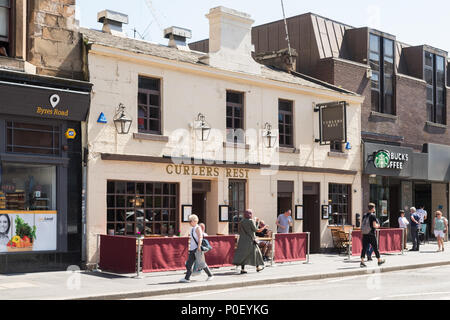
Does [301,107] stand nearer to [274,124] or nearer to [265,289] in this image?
[274,124]

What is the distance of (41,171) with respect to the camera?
1708 cm

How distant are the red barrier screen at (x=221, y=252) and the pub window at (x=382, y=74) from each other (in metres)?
13.2

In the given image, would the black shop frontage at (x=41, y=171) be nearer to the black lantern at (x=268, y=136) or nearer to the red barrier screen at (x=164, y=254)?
the red barrier screen at (x=164, y=254)

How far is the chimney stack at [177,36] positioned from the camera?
25280mm

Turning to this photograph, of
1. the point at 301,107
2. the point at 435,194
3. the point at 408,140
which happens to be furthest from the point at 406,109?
the point at 301,107

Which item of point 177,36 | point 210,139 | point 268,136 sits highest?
point 177,36

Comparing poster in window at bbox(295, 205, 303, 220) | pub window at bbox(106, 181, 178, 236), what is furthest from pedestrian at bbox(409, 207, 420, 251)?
pub window at bbox(106, 181, 178, 236)

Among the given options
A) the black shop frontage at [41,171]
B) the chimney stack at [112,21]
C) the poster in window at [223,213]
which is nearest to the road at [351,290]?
the black shop frontage at [41,171]

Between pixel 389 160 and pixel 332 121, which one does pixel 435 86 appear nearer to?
pixel 389 160

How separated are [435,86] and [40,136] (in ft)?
72.1

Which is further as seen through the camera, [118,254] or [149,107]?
[149,107]

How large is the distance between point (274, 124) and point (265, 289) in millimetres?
9462

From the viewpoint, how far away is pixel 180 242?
16.8m

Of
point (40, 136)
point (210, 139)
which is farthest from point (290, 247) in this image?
point (40, 136)
